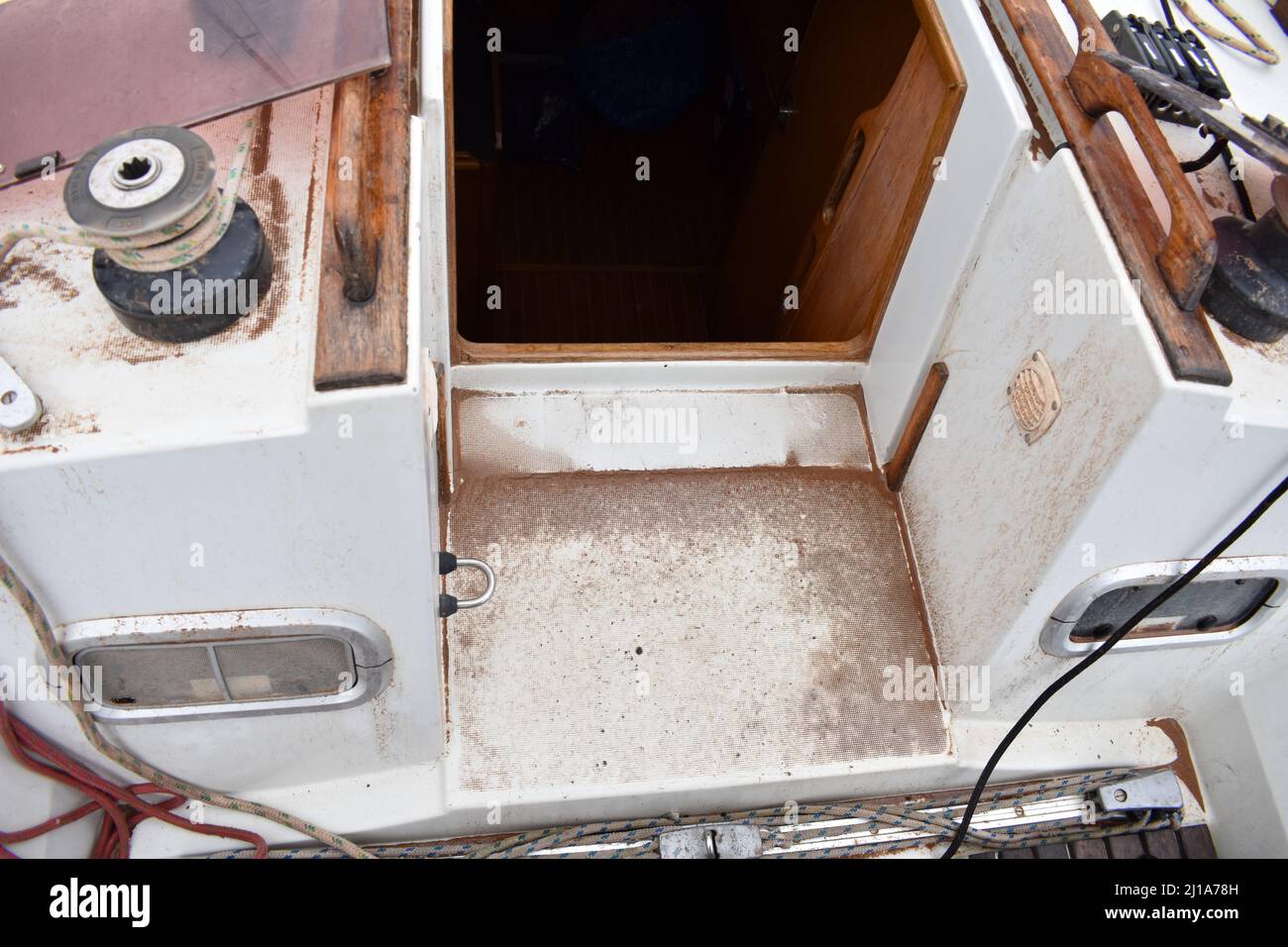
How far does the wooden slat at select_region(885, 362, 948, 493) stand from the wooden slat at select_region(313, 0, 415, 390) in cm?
111

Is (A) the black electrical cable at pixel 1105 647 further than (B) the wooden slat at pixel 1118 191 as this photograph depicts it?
Yes

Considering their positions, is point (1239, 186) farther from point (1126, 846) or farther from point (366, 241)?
point (366, 241)

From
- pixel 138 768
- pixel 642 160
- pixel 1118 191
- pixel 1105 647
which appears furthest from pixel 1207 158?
pixel 642 160

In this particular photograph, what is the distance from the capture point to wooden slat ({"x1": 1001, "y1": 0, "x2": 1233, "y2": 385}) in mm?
1312

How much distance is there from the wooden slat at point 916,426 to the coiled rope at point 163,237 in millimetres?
1325

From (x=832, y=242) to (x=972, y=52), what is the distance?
81 cm

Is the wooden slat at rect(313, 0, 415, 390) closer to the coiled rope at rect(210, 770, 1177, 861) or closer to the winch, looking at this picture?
the winch

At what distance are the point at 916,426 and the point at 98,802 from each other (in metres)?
1.68

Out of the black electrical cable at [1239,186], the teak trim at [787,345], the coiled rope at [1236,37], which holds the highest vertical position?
the coiled rope at [1236,37]

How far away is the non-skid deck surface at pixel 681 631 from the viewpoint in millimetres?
1783

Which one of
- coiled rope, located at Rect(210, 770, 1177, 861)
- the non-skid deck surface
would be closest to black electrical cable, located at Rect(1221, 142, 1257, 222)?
the non-skid deck surface

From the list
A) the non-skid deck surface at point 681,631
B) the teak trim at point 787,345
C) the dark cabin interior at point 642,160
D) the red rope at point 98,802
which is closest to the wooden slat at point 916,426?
the non-skid deck surface at point 681,631

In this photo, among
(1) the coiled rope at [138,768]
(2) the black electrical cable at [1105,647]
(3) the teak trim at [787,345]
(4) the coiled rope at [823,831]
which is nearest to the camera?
(1) the coiled rope at [138,768]

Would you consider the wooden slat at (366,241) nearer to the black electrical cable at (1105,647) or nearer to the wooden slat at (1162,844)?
the black electrical cable at (1105,647)
